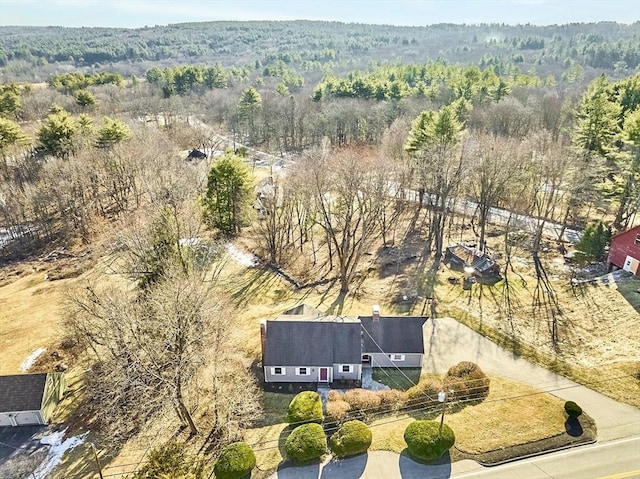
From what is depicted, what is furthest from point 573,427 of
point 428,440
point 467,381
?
point 428,440

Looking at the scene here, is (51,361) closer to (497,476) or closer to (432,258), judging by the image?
(497,476)

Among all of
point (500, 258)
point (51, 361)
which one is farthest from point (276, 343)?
point (500, 258)

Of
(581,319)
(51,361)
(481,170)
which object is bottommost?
(51,361)

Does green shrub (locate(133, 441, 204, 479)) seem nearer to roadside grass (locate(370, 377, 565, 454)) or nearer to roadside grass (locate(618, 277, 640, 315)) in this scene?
roadside grass (locate(370, 377, 565, 454))

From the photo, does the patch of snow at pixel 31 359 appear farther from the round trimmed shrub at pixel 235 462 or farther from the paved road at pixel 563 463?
the paved road at pixel 563 463

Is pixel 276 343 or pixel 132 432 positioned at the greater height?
pixel 276 343

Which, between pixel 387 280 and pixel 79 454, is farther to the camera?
pixel 387 280

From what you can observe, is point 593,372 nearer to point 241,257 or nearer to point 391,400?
point 391,400

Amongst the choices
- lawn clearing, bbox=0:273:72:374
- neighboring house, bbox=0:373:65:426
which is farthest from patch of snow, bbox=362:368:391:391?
lawn clearing, bbox=0:273:72:374
